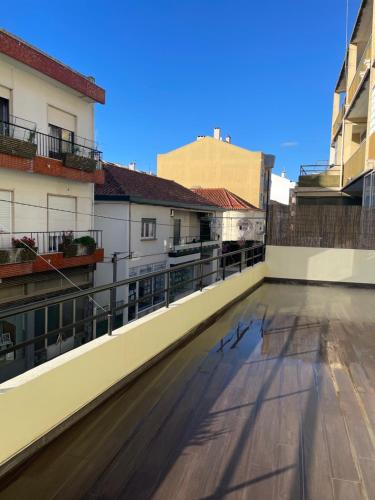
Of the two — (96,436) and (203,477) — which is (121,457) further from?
(203,477)

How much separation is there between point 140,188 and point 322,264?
860cm

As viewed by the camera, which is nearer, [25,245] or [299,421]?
[299,421]

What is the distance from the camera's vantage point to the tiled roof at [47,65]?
27.9 ft

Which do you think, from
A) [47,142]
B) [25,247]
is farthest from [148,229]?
[25,247]

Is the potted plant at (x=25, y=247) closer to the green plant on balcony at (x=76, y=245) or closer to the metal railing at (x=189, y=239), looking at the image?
the green plant on balcony at (x=76, y=245)

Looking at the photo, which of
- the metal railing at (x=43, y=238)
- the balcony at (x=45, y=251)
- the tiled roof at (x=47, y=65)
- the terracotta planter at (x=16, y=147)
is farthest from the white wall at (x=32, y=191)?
the tiled roof at (x=47, y=65)

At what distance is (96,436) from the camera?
2.49m

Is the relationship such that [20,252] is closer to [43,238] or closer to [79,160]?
[43,238]

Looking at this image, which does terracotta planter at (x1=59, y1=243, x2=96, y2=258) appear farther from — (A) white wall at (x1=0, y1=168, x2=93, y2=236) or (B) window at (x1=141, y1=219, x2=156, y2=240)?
(B) window at (x1=141, y1=219, x2=156, y2=240)

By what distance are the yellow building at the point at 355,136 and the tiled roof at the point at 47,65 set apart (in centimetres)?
789

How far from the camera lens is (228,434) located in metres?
2.53

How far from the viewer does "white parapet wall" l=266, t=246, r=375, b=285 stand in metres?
8.95

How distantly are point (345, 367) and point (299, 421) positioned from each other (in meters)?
1.33

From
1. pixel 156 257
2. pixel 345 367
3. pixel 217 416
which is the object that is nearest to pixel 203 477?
pixel 217 416
